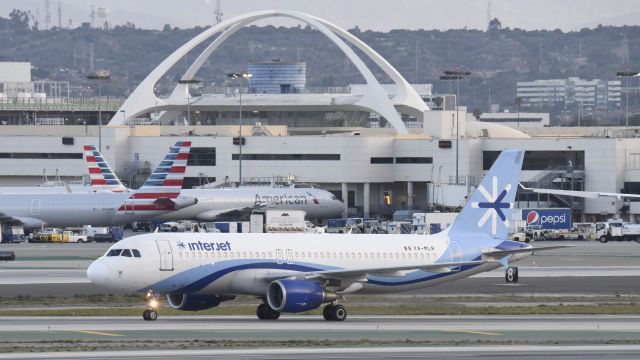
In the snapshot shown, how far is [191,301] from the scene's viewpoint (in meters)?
61.2

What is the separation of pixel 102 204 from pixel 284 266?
8309cm

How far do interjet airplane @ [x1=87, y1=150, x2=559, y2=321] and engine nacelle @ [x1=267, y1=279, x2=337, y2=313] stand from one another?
38mm

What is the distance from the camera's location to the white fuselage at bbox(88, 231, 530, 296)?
59344 mm

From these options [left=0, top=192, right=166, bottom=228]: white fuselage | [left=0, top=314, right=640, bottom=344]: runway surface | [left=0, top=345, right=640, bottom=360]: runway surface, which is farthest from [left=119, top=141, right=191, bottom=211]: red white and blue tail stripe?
[left=0, top=345, right=640, bottom=360]: runway surface

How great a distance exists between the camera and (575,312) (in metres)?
66.0

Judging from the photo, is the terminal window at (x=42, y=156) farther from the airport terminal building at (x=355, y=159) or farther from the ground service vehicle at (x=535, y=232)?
the ground service vehicle at (x=535, y=232)

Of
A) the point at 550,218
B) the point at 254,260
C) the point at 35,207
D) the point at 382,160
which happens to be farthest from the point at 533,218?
the point at 254,260

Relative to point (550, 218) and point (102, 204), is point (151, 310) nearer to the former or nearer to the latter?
point (102, 204)

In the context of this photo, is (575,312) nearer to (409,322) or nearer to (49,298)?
(409,322)

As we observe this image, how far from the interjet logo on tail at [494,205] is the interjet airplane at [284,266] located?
1.78 meters

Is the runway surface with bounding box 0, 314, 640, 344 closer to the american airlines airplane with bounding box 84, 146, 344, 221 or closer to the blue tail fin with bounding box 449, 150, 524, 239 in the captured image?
the blue tail fin with bounding box 449, 150, 524, 239

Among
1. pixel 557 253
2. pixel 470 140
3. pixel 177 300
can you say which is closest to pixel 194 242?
pixel 177 300

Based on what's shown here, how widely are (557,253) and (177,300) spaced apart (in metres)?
58.1

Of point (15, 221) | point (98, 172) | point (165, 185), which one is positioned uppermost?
point (98, 172)
